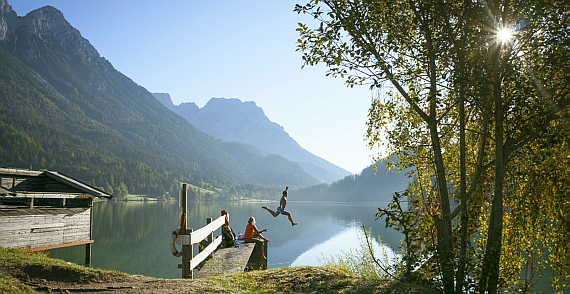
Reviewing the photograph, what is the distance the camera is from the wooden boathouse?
1290 centimetres

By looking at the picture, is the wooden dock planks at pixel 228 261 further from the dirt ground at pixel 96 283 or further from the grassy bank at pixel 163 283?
the dirt ground at pixel 96 283

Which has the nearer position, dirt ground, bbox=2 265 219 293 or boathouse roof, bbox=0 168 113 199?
dirt ground, bbox=2 265 219 293

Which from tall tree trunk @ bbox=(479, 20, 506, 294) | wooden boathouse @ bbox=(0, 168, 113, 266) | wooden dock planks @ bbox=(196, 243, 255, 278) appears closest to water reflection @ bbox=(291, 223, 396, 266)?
wooden dock planks @ bbox=(196, 243, 255, 278)

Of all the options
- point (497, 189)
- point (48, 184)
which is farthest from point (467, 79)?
point (48, 184)

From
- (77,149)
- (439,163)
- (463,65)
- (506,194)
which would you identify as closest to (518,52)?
(463,65)

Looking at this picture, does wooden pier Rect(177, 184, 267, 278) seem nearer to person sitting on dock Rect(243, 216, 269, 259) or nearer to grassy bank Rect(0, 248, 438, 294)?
person sitting on dock Rect(243, 216, 269, 259)

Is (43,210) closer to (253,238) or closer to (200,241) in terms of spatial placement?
(200,241)

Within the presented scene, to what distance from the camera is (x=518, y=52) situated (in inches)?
275

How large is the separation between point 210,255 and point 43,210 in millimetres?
5895

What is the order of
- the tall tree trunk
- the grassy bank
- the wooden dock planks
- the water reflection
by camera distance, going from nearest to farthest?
the tall tree trunk → the grassy bank → the wooden dock planks → the water reflection

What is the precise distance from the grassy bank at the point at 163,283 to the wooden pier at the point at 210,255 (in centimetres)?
142

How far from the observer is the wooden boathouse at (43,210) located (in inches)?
508

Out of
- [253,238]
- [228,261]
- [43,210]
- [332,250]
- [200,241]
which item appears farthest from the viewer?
[332,250]

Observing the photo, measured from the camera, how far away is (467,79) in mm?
6484
